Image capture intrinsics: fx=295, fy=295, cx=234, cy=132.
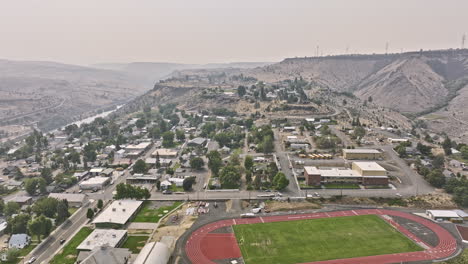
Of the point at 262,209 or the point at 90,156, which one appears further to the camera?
the point at 90,156

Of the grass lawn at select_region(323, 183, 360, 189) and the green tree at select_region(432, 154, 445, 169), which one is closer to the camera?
the grass lawn at select_region(323, 183, 360, 189)

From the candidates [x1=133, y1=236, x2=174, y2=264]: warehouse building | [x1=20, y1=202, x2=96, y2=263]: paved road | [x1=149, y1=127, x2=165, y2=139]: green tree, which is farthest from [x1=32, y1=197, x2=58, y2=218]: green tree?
[x1=149, y1=127, x2=165, y2=139]: green tree

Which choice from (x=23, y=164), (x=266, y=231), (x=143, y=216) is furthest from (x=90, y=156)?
(x=266, y=231)

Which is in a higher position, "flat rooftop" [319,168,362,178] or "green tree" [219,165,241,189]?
"flat rooftop" [319,168,362,178]

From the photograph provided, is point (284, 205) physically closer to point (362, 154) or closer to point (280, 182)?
point (280, 182)

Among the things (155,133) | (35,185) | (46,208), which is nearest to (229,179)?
(46,208)

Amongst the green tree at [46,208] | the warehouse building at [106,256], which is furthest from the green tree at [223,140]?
the warehouse building at [106,256]

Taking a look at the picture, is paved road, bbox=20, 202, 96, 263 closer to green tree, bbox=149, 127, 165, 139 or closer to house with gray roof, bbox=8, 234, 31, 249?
house with gray roof, bbox=8, 234, 31, 249

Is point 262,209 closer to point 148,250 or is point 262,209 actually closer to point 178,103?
point 148,250
